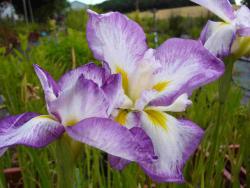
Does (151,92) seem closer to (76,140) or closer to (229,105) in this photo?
(76,140)

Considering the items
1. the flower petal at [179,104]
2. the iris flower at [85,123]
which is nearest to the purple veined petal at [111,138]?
the iris flower at [85,123]

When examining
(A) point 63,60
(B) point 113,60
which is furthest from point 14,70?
(B) point 113,60

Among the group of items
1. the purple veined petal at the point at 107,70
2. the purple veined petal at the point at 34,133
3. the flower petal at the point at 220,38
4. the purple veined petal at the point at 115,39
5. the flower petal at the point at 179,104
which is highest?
the purple veined petal at the point at 115,39

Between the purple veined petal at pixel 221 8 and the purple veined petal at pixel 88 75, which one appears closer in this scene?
the purple veined petal at pixel 88 75

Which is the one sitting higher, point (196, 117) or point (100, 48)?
point (100, 48)

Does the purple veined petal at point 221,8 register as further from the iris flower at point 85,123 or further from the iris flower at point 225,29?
the iris flower at point 85,123

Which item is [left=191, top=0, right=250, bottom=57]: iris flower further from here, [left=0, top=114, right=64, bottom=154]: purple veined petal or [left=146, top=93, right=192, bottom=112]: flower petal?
[left=0, top=114, right=64, bottom=154]: purple veined petal

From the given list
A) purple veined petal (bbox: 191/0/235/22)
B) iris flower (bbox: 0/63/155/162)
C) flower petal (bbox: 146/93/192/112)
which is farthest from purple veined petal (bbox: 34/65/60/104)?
purple veined petal (bbox: 191/0/235/22)
